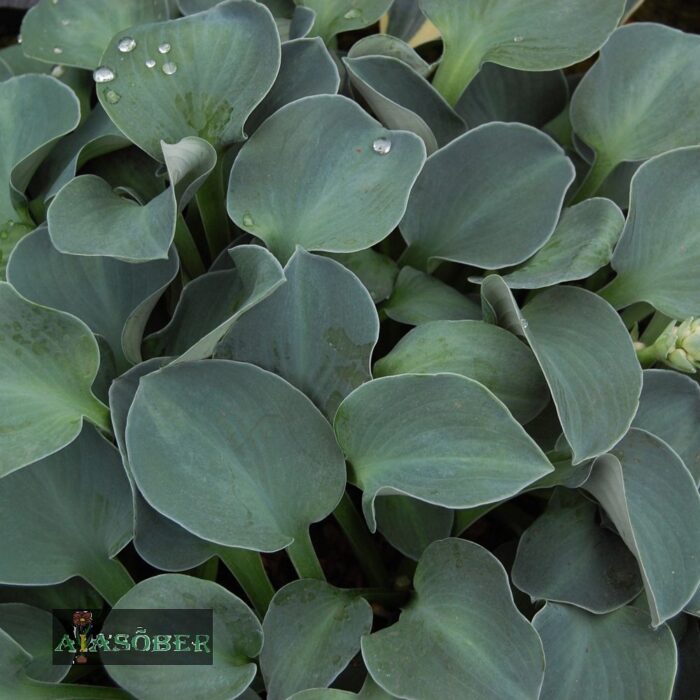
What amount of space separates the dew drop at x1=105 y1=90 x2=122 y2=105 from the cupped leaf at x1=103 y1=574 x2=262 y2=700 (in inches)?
15.3

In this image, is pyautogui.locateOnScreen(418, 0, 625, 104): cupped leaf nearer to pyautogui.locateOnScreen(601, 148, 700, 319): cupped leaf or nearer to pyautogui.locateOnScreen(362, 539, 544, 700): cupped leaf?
pyautogui.locateOnScreen(601, 148, 700, 319): cupped leaf

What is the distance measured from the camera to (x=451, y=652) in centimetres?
59

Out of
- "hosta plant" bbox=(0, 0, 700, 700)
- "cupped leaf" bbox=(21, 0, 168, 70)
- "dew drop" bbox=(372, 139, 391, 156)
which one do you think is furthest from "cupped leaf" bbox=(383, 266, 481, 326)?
"cupped leaf" bbox=(21, 0, 168, 70)

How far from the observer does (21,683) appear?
0.64m

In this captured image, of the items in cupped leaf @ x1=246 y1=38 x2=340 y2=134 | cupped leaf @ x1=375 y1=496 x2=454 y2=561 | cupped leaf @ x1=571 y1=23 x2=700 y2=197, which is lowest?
cupped leaf @ x1=375 y1=496 x2=454 y2=561

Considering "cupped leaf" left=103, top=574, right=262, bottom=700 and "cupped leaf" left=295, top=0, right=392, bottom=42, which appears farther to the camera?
"cupped leaf" left=295, top=0, right=392, bottom=42

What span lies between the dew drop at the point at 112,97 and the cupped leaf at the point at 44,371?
7.3 inches

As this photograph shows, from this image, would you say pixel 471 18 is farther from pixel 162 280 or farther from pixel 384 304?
pixel 162 280

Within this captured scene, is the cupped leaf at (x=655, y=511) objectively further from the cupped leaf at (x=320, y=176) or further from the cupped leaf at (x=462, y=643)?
the cupped leaf at (x=320, y=176)

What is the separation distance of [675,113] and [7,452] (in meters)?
0.66

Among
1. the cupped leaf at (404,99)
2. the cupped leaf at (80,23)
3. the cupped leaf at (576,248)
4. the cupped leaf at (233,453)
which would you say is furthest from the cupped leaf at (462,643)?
the cupped leaf at (80,23)

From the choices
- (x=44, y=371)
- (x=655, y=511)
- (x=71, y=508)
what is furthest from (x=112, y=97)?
(x=655, y=511)

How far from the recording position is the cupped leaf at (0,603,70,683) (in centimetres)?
68

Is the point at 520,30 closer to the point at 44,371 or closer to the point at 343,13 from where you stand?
the point at 343,13
